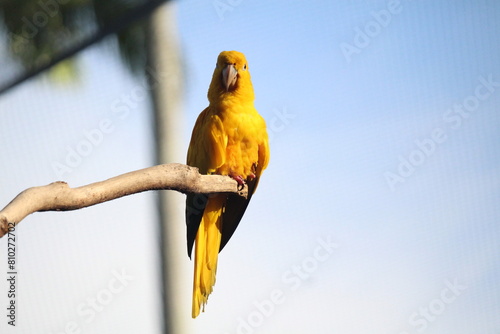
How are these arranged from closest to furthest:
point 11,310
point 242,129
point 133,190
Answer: point 133,190 → point 11,310 → point 242,129

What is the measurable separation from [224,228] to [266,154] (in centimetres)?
42

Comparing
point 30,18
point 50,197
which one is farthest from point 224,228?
point 30,18

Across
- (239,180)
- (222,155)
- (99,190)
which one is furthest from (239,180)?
(99,190)

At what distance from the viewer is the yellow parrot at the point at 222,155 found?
231 centimetres

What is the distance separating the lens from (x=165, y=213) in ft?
11.0

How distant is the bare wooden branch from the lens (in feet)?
4.09

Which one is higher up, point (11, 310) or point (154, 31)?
point (154, 31)

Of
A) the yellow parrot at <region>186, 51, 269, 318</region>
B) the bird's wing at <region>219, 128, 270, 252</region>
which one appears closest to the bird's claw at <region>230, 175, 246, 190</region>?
the yellow parrot at <region>186, 51, 269, 318</region>

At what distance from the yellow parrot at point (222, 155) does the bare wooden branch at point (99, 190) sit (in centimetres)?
33

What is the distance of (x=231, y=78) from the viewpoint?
2.34m

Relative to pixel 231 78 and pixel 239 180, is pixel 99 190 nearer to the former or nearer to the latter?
pixel 239 180

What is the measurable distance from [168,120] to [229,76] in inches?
44.4

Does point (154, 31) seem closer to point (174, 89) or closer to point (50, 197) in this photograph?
point (174, 89)

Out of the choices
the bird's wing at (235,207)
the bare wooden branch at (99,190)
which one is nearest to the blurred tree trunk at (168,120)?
the bird's wing at (235,207)
